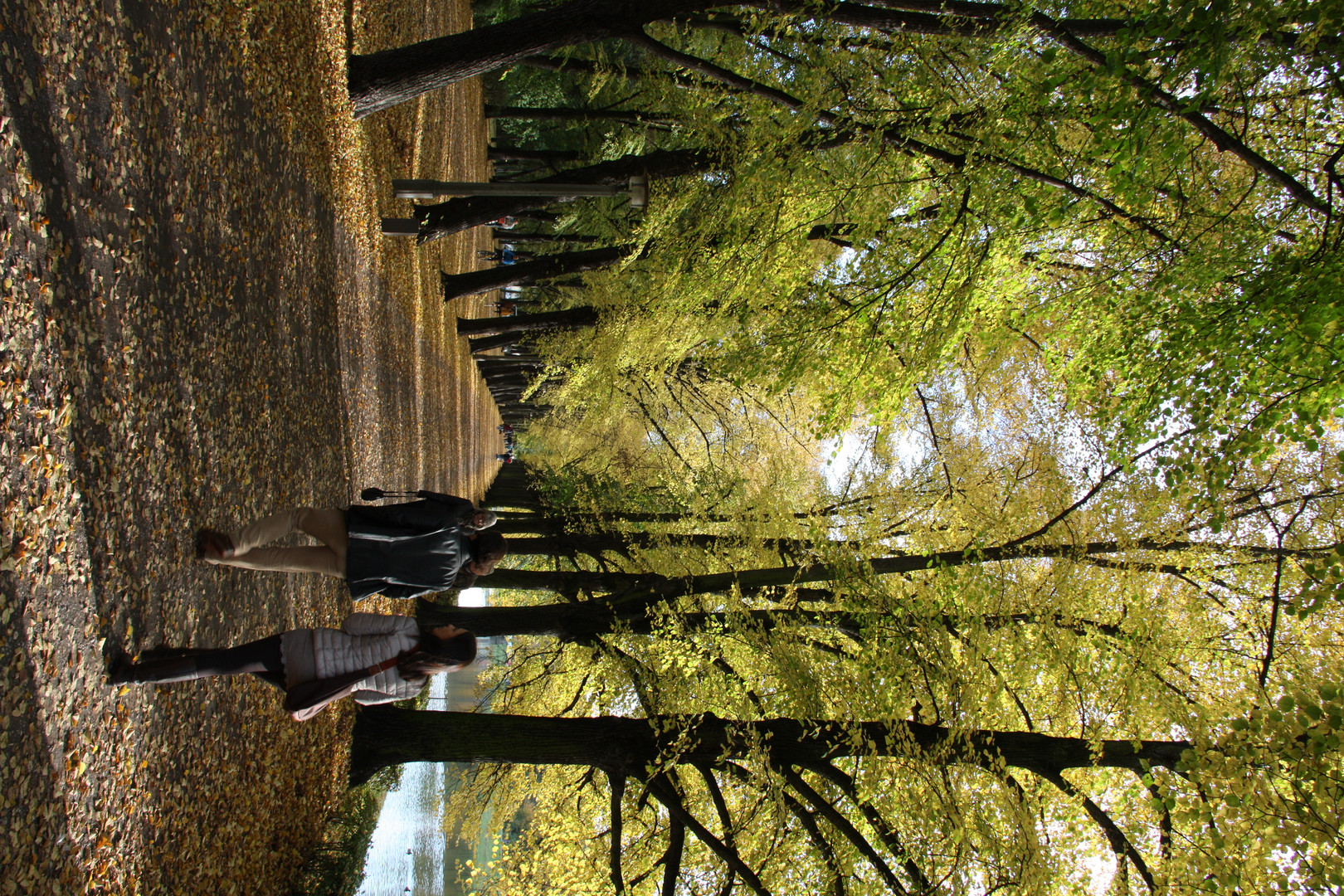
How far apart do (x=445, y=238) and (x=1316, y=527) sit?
15.5 metres

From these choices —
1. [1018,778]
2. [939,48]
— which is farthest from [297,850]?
[939,48]

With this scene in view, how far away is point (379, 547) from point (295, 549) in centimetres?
57

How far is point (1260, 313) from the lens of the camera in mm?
5641

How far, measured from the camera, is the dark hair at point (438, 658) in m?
4.67

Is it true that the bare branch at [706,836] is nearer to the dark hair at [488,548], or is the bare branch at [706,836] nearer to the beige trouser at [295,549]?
the dark hair at [488,548]

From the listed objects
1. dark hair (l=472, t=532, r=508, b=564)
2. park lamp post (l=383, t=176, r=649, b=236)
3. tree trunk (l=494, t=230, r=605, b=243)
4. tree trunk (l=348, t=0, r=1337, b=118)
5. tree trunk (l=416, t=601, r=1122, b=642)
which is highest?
tree trunk (l=494, t=230, r=605, b=243)

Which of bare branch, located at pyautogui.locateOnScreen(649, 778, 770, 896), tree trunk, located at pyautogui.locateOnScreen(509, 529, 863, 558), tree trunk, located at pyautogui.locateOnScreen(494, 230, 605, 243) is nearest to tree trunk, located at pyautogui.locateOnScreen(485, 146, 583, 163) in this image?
tree trunk, located at pyautogui.locateOnScreen(494, 230, 605, 243)

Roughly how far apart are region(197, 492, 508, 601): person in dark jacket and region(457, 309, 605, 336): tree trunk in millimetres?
10008

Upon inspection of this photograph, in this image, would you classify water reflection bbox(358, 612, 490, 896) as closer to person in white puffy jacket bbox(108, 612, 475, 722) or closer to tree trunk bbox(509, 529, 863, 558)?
tree trunk bbox(509, 529, 863, 558)

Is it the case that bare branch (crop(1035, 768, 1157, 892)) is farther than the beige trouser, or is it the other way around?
bare branch (crop(1035, 768, 1157, 892))

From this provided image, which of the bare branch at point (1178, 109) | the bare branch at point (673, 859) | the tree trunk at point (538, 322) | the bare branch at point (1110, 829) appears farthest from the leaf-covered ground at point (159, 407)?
the tree trunk at point (538, 322)

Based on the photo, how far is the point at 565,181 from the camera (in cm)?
967

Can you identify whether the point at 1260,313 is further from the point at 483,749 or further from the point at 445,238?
the point at 445,238

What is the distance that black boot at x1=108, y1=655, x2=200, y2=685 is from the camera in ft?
12.4
